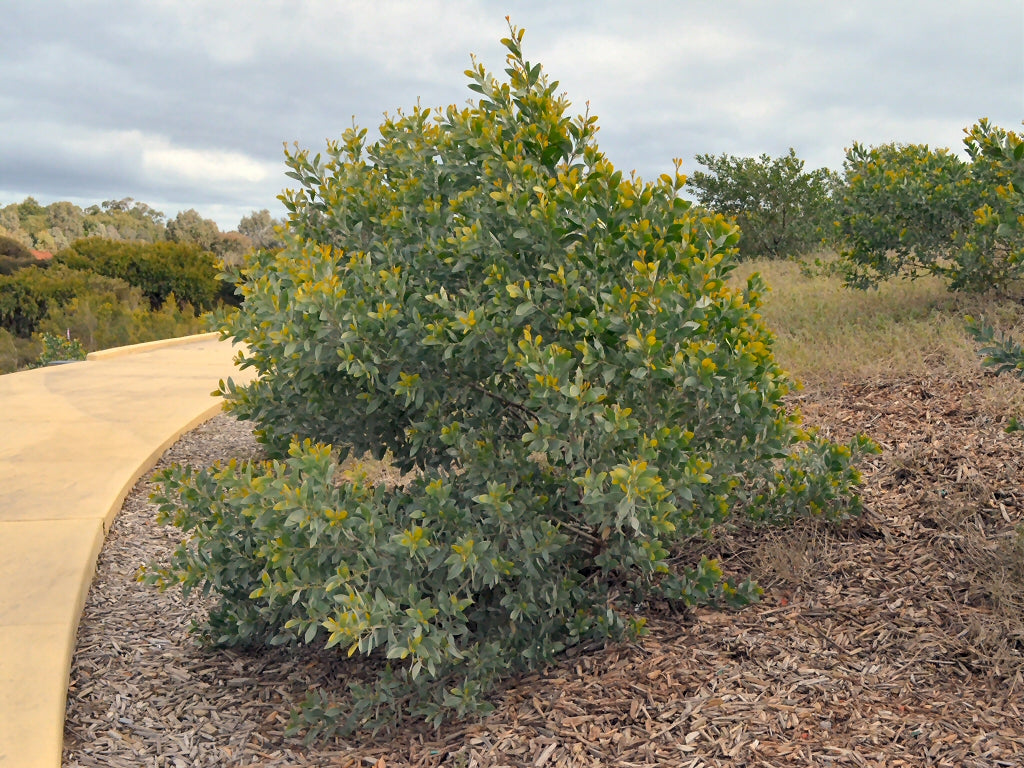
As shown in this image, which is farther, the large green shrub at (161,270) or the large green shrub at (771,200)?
the large green shrub at (161,270)

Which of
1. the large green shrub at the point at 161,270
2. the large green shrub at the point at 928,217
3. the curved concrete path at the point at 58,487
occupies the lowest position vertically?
the curved concrete path at the point at 58,487

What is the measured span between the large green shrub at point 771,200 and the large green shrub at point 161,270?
14.1 metres

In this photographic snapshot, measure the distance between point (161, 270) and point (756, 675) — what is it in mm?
24054

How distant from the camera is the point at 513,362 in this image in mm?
3381

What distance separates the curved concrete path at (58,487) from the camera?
12.8 feet

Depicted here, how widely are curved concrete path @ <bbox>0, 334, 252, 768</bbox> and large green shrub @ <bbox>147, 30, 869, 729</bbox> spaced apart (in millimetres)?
810

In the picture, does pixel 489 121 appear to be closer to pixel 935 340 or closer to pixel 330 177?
pixel 330 177

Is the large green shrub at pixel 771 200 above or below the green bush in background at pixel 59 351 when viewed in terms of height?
above

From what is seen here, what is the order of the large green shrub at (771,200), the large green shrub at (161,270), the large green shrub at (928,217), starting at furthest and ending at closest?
the large green shrub at (161,270) < the large green shrub at (771,200) < the large green shrub at (928,217)

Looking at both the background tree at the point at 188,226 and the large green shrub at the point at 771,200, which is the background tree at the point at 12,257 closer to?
the background tree at the point at 188,226

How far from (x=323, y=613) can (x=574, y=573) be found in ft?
3.79

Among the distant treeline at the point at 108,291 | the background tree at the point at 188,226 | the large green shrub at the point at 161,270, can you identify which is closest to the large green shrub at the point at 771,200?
the distant treeline at the point at 108,291

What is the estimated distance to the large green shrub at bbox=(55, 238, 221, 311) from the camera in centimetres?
2450

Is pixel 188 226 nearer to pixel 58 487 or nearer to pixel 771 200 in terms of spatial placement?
pixel 771 200
